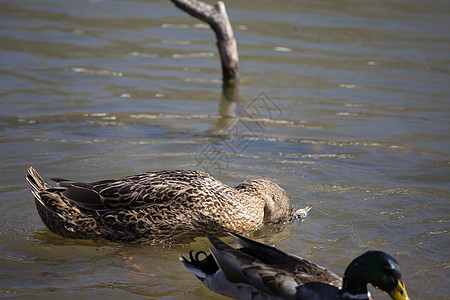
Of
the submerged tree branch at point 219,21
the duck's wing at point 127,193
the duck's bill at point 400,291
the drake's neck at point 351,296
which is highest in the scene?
the submerged tree branch at point 219,21

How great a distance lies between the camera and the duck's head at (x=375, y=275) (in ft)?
17.0

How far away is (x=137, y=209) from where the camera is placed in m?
6.70

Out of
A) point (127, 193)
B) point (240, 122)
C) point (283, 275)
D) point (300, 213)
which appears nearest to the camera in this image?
point (283, 275)

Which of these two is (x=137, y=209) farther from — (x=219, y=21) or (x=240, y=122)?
(x=219, y=21)

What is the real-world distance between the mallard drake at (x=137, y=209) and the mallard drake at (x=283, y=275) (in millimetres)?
981

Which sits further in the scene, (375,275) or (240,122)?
(240,122)

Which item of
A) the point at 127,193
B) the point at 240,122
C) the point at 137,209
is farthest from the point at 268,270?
the point at 240,122

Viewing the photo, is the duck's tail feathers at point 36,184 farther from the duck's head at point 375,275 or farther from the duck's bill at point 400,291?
the duck's bill at point 400,291

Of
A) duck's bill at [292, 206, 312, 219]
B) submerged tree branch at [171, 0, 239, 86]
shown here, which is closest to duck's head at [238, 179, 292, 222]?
duck's bill at [292, 206, 312, 219]

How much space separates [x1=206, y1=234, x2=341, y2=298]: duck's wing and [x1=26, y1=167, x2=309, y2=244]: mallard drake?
46.3 inches

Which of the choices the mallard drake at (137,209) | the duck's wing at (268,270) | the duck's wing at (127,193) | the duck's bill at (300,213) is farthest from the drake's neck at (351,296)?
the duck's bill at (300,213)

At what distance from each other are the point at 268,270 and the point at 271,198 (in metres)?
1.98

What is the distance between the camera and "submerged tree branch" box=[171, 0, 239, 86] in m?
11.2

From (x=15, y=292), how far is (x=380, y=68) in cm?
932
